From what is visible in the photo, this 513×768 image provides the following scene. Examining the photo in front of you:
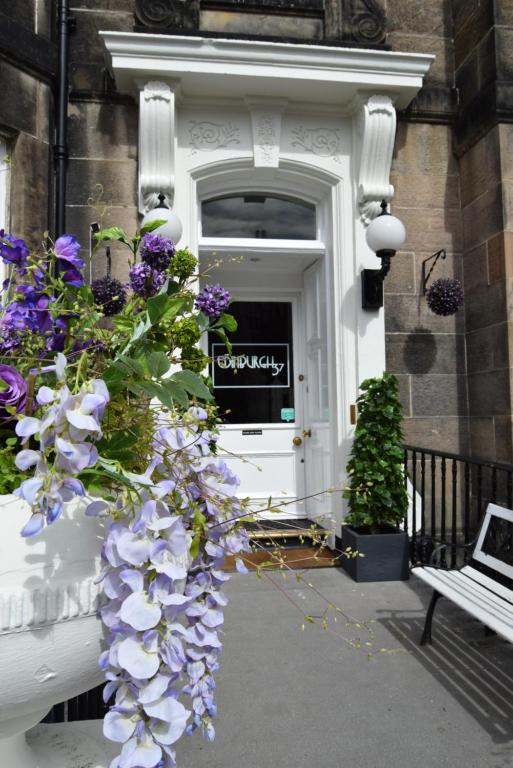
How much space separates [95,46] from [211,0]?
1.11 meters

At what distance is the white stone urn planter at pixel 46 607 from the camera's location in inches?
28.1

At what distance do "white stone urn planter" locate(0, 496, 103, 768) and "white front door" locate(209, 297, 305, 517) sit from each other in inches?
188

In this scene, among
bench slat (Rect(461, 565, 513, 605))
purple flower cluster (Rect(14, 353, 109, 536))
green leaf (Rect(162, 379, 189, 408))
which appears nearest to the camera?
purple flower cluster (Rect(14, 353, 109, 536))

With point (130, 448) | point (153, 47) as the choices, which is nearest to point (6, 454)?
point (130, 448)

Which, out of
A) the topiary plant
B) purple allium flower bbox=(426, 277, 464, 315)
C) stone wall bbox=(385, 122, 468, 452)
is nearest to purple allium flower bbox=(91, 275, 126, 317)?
the topiary plant

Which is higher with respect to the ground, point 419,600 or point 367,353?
point 367,353

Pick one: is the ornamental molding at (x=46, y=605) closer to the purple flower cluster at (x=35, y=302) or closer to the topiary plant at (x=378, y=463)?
the purple flower cluster at (x=35, y=302)

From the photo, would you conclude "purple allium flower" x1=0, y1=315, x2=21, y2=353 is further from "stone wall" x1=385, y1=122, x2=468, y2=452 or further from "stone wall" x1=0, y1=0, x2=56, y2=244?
"stone wall" x1=385, y1=122, x2=468, y2=452

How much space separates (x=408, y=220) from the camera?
5.14 metres

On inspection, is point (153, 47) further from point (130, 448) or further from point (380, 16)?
point (130, 448)

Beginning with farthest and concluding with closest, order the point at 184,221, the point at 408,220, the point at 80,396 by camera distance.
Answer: the point at 408,220
the point at 184,221
the point at 80,396

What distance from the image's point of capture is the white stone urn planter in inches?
28.1

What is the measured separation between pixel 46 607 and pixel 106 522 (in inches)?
5.4

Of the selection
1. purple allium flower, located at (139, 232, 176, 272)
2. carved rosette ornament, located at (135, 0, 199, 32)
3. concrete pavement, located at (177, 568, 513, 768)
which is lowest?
concrete pavement, located at (177, 568, 513, 768)
